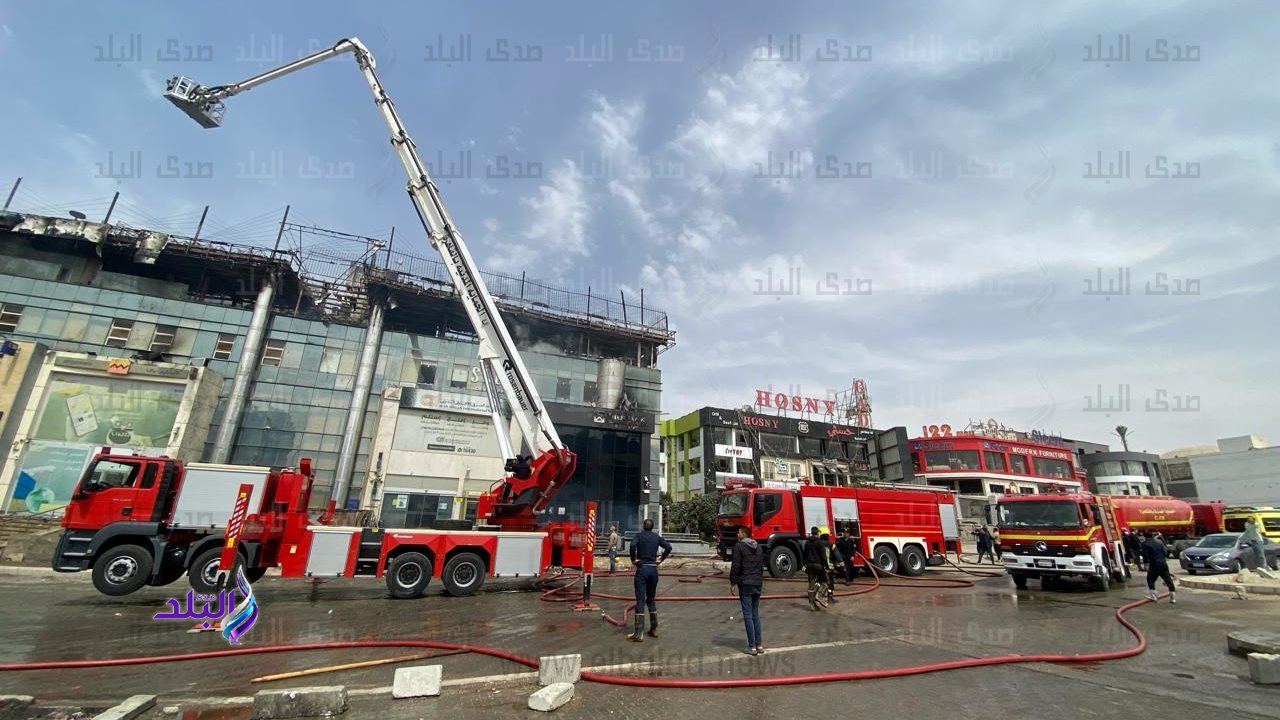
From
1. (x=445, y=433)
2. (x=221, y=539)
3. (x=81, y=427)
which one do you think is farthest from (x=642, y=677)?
(x=81, y=427)

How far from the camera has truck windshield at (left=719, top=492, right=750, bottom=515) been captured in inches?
697

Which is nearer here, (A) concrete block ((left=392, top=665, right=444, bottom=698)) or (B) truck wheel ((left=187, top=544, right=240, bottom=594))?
(A) concrete block ((left=392, top=665, right=444, bottom=698))

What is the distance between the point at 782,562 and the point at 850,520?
309 cm

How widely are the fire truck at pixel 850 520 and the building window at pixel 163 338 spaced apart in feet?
110

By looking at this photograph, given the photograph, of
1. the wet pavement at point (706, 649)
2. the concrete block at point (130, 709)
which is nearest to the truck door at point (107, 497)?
the wet pavement at point (706, 649)

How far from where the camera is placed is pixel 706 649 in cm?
778

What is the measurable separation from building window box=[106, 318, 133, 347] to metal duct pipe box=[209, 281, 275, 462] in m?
5.82

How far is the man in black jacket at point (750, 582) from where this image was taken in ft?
24.5

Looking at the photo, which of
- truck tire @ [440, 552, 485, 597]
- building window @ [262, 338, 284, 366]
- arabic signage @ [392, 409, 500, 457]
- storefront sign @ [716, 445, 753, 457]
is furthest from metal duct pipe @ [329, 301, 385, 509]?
storefront sign @ [716, 445, 753, 457]

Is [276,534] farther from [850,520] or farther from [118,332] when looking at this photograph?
[118,332]

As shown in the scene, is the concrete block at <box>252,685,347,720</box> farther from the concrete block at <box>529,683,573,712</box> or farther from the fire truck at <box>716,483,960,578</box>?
the fire truck at <box>716,483,960,578</box>

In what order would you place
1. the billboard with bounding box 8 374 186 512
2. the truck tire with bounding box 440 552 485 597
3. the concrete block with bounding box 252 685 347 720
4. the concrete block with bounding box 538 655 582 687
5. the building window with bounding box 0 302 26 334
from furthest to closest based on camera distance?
the building window with bounding box 0 302 26 334 → the billboard with bounding box 8 374 186 512 → the truck tire with bounding box 440 552 485 597 → the concrete block with bounding box 538 655 582 687 → the concrete block with bounding box 252 685 347 720

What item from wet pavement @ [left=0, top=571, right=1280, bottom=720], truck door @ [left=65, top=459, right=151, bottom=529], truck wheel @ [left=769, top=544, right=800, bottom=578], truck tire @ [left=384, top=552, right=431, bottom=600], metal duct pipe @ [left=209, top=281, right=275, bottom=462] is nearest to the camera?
wet pavement @ [left=0, top=571, right=1280, bottom=720]

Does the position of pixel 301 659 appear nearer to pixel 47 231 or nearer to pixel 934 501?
pixel 934 501
